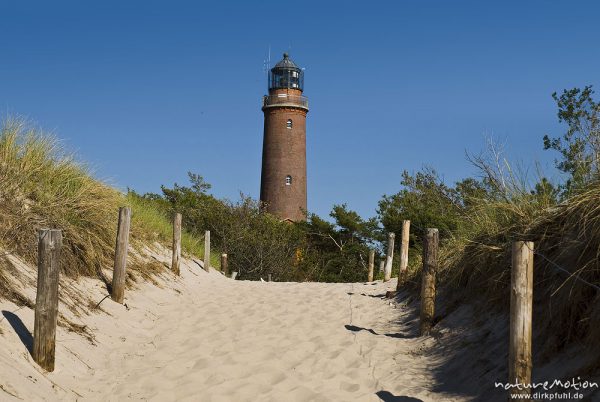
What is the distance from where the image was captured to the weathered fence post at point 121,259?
364 inches

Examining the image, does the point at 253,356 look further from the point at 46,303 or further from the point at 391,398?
the point at 46,303

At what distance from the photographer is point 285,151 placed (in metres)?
34.8

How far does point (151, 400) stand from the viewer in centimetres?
598

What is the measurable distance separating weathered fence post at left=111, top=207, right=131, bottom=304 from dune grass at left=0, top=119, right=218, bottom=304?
44cm

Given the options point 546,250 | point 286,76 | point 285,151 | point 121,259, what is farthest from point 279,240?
point 546,250

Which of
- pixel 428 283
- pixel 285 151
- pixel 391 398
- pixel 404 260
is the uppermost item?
pixel 285 151

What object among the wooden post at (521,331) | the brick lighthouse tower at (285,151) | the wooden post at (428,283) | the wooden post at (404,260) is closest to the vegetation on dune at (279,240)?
the brick lighthouse tower at (285,151)

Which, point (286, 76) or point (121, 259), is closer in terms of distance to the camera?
point (121, 259)

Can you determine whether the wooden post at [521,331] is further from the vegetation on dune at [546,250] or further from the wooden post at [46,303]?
the wooden post at [46,303]

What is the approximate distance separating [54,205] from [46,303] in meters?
3.82

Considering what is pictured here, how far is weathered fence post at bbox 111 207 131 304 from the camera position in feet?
30.3

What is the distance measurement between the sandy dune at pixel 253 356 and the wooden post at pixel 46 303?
15cm

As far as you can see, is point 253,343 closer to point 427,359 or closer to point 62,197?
point 427,359

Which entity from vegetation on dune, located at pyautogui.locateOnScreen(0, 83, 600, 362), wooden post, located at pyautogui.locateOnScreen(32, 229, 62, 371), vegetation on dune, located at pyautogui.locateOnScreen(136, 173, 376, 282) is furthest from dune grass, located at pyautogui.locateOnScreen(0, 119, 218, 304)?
vegetation on dune, located at pyautogui.locateOnScreen(136, 173, 376, 282)
